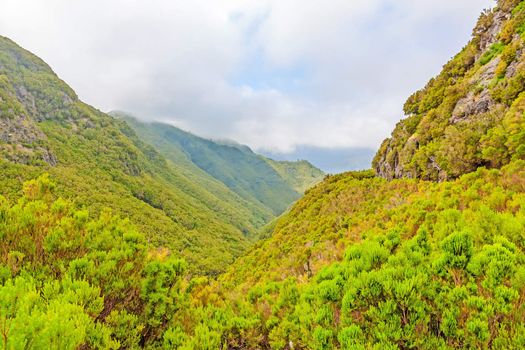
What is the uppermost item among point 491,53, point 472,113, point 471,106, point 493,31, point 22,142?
point 493,31

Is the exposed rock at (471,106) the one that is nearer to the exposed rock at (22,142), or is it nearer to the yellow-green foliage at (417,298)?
the yellow-green foliage at (417,298)

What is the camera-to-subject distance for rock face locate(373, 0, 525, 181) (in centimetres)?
2006

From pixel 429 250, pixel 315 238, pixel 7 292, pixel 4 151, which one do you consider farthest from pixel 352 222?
pixel 4 151

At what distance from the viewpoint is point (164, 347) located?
23.4 ft

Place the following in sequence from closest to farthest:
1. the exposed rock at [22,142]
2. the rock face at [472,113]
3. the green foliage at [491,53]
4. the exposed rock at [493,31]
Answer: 1. the rock face at [472,113]
2. the green foliage at [491,53]
3. the exposed rock at [493,31]
4. the exposed rock at [22,142]

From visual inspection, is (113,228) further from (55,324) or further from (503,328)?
(503,328)

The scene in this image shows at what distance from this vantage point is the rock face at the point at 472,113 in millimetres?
20062

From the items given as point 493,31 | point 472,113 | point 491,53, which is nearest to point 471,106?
point 472,113

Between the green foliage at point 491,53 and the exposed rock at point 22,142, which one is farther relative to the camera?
the exposed rock at point 22,142

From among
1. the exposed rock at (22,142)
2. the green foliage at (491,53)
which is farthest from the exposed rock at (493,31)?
the exposed rock at (22,142)

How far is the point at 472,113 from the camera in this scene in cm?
2639

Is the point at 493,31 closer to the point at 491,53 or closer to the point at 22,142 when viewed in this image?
the point at 491,53

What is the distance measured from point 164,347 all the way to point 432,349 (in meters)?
5.73

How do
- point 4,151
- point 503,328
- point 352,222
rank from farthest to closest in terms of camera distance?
point 4,151 < point 352,222 < point 503,328
